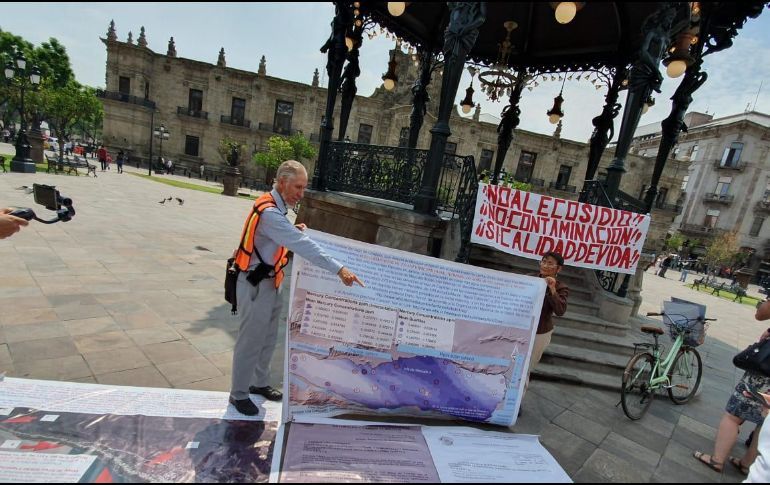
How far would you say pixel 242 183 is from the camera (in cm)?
3938

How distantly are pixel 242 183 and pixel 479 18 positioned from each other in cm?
3896

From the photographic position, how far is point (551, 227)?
17.3 ft

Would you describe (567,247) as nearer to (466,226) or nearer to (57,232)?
(466,226)

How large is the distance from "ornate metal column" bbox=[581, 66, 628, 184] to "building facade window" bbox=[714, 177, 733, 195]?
177 feet

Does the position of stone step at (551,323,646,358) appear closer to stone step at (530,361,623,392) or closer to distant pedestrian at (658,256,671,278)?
stone step at (530,361,623,392)

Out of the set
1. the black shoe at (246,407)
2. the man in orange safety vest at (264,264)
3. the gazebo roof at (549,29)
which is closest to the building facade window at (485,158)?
the gazebo roof at (549,29)

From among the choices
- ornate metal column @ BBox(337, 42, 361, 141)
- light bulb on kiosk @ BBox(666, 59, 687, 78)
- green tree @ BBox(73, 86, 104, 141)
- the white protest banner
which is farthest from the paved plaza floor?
green tree @ BBox(73, 86, 104, 141)

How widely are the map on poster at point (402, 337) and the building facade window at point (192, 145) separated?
44.6m

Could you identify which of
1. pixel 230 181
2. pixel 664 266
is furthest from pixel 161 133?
pixel 664 266

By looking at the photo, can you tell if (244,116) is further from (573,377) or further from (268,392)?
(573,377)

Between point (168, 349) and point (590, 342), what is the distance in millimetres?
5750

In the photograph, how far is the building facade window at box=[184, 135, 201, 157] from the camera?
131 feet

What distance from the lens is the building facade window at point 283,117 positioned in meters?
40.6

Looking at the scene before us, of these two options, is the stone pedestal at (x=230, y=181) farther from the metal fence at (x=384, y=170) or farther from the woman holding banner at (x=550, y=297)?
the woman holding banner at (x=550, y=297)
